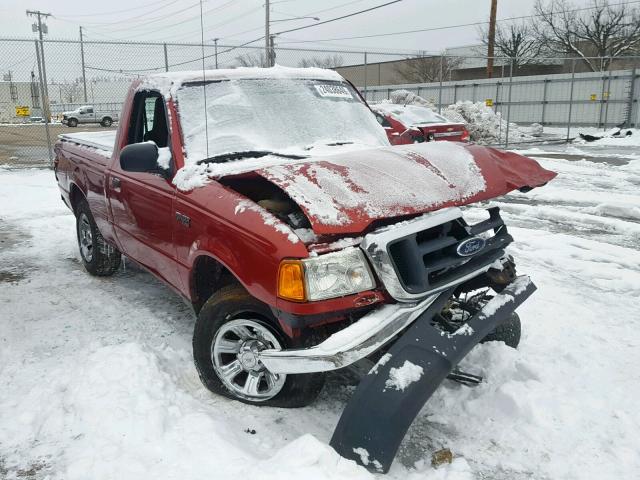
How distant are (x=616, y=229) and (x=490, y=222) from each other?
16.4 feet

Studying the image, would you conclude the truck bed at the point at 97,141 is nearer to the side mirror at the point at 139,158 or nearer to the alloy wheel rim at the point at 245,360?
the side mirror at the point at 139,158

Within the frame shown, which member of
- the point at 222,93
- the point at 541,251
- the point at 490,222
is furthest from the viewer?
the point at 541,251

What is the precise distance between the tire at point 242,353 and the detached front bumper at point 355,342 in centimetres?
23

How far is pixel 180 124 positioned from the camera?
12.4ft

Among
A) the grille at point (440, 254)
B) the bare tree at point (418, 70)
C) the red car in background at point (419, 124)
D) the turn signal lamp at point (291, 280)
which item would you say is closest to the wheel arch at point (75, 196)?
the turn signal lamp at point (291, 280)

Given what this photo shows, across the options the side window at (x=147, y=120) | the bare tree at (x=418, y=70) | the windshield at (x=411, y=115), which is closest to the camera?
the side window at (x=147, y=120)

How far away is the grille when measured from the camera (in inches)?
109

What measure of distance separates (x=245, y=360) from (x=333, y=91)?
2.44 m

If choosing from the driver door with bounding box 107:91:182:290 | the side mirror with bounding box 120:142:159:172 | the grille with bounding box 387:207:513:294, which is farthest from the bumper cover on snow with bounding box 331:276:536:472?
the side mirror with bounding box 120:142:159:172

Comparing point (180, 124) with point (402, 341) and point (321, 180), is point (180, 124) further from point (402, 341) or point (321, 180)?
point (402, 341)

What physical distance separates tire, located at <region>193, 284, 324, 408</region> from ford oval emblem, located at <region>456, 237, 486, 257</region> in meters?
1.02

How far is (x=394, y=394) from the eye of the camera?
2516 millimetres

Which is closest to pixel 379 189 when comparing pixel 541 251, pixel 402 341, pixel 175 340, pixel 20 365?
pixel 402 341

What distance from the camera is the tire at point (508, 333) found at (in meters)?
3.74
